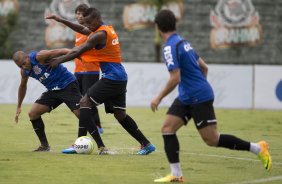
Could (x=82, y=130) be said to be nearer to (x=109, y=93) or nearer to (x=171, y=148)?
(x=109, y=93)

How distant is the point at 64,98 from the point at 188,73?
12.2ft

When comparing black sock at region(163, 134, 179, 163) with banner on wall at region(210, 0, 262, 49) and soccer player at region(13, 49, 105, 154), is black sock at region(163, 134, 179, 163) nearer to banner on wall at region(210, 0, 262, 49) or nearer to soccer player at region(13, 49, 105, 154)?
soccer player at region(13, 49, 105, 154)

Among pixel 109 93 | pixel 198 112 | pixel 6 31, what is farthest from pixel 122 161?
pixel 6 31

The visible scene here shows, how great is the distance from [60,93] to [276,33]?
28.7 metres

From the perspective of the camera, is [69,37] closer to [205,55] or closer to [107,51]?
[205,55]

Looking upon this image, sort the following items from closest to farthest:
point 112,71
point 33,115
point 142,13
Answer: point 112,71 < point 33,115 < point 142,13

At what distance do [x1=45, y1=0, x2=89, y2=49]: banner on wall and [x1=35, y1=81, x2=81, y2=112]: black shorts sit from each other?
2575cm

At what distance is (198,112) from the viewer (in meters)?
9.96

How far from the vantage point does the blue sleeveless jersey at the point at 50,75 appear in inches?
513

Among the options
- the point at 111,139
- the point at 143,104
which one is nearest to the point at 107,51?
the point at 111,139

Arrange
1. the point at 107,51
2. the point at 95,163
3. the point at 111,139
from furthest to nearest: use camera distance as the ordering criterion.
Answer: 1. the point at 111,139
2. the point at 107,51
3. the point at 95,163

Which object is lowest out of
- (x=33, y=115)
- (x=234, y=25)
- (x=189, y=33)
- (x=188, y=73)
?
(x=189, y=33)

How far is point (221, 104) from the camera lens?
26.8m

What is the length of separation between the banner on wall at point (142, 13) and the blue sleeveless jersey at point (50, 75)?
87.9 ft
